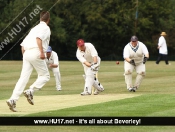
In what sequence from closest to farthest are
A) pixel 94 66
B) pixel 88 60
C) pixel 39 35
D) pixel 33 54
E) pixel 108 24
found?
pixel 39 35 < pixel 33 54 < pixel 94 66 < pixel 88 60 < pixel 108 24

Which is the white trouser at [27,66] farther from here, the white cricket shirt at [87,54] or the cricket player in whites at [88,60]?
the white cricket shirt at [87,54]

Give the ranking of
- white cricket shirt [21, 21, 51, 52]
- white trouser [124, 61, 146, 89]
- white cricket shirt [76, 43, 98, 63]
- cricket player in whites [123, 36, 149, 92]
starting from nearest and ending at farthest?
white cricket shirt [21, 21, 51, 52], white cricket shirt [76, 43, 98, 63], cricket player in whites [123, 36, 149, 92], white trouser [124, 61, 146, 89]

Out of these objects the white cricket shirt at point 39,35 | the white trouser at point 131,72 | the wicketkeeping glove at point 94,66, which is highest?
the white cricket shirt at point 39,35

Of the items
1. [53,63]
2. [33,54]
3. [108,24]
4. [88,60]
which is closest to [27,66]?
[33,54]

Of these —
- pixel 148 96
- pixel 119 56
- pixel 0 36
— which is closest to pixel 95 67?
pixel 148 96

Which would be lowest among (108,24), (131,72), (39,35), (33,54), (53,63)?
(131,72)

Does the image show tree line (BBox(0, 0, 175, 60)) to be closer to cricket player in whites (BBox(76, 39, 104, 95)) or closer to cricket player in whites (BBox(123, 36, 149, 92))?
cricket player in whites (BBox(123, 36, 149, 92))

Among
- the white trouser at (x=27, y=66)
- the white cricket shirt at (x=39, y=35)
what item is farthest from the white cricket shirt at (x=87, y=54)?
the white cricket shirt at (x=39, y=35)

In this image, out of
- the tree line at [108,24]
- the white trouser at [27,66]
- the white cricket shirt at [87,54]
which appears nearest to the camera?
the white trouser at [27,66]

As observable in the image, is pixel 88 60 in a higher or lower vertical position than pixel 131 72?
higher

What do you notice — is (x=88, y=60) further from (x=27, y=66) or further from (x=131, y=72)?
(x=27, y=66)

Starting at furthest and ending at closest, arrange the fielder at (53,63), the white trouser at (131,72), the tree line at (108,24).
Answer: the tree line at (108,24), the fielder at (53,63), the white trouser at (131,72)

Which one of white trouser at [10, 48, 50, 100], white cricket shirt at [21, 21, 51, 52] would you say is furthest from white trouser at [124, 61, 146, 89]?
white cricket shirt at [21, 21, 51, 52]

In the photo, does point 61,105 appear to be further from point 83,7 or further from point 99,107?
point 83,7
